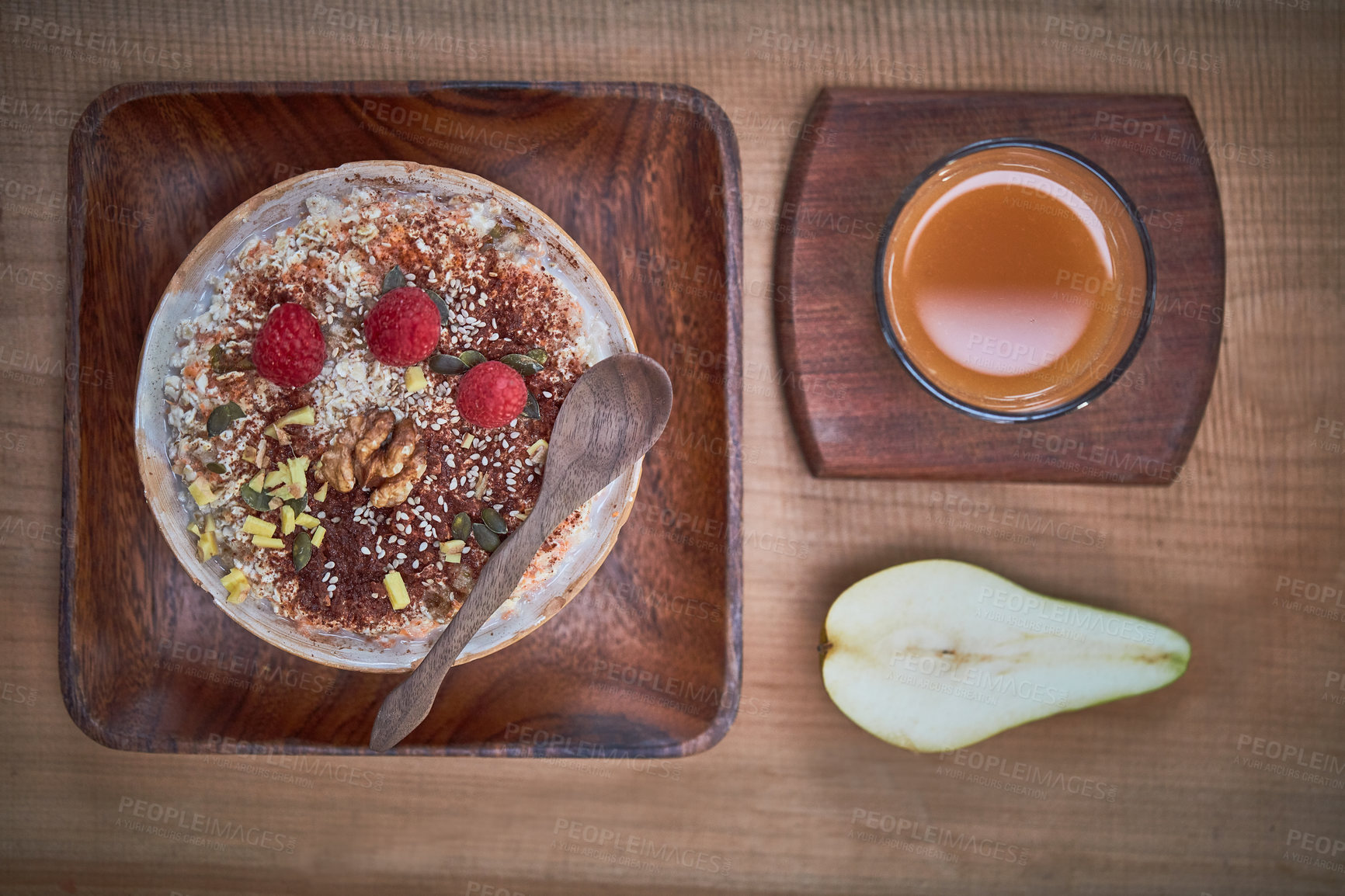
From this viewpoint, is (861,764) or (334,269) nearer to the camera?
(334,269)

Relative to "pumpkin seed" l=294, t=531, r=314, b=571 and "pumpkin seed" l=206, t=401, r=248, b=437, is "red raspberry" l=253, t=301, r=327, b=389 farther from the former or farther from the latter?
"pumpkin seed" l=294, t=531, r=314, b=571

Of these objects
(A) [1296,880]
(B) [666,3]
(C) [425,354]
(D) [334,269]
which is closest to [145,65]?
(D) [334,269]

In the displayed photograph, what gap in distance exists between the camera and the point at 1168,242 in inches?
60.6

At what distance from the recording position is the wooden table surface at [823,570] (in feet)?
5.00

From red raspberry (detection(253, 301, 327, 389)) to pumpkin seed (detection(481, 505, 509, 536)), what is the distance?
35 centimetres

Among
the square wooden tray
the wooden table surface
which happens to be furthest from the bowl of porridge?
the wooden table surface

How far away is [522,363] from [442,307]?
163 millimetres

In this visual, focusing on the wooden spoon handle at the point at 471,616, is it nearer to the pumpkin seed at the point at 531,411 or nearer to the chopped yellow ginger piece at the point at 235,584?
the pumpkin seed at the point at 531,411

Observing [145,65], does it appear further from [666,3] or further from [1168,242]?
[1168,242]

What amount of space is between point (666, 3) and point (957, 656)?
1.36 m

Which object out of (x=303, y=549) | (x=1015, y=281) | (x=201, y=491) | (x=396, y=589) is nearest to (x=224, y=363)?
(x=201, y=491)

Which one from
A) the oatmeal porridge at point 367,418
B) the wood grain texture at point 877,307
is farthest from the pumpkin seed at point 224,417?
the wood grain texture at point 877,307

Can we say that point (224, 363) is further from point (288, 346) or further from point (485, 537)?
point (485, 537)

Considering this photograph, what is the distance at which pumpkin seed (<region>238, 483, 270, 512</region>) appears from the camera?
1.34 metres
